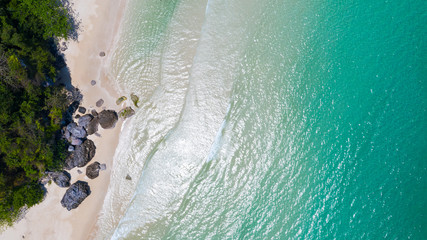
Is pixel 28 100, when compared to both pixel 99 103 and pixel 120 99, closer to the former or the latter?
pixel 99 103

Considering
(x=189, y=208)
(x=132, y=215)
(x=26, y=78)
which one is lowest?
(x=132, y=215)

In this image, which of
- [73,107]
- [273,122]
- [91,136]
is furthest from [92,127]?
[273,122]

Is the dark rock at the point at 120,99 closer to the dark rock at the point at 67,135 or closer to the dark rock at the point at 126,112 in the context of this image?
the dark rock at the point at 126,112

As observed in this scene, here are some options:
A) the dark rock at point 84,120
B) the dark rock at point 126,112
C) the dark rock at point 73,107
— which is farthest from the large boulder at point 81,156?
the dark rock at point 126,112

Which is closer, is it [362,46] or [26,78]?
[26,78]

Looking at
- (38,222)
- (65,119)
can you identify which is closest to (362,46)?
(65,119)

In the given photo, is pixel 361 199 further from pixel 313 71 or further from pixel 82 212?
pixel 82 212
